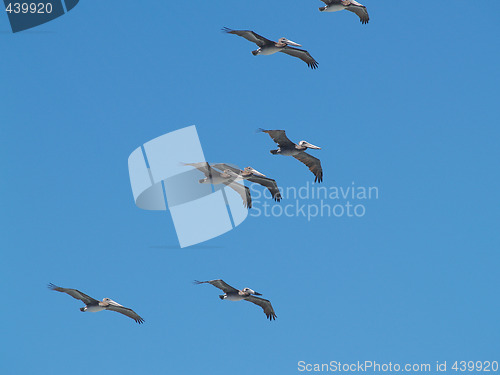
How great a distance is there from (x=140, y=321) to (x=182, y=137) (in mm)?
7967

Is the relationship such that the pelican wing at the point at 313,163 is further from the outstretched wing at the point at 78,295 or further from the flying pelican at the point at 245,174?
the outstretched wing at the point at 78,295

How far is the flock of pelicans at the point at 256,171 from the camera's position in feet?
120

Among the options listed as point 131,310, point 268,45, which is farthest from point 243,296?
point 268,45

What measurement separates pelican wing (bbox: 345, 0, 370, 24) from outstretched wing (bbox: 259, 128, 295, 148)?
592 cm

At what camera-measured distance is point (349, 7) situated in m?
37.6

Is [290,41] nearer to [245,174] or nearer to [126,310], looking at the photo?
[245,174]

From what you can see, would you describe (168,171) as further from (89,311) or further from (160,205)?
(89,311)

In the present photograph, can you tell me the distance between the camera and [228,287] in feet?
122

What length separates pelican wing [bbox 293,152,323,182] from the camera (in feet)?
127

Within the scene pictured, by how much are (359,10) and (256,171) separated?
8.03 metres

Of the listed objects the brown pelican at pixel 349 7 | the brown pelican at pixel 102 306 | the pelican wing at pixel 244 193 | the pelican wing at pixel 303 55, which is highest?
the brown pelican at pixel 349 7

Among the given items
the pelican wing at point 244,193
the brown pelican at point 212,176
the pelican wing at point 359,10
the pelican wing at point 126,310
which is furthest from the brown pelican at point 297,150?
the pelican wing at point 126,310

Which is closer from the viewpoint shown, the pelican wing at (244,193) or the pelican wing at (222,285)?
the pelican wing at (222,285)

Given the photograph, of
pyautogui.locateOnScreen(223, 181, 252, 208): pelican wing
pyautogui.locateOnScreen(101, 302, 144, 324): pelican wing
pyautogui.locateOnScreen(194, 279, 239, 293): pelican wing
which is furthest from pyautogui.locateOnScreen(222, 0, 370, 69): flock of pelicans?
pyautogui.locateOnScreen(101, 302, 144, 324): pelican wing
